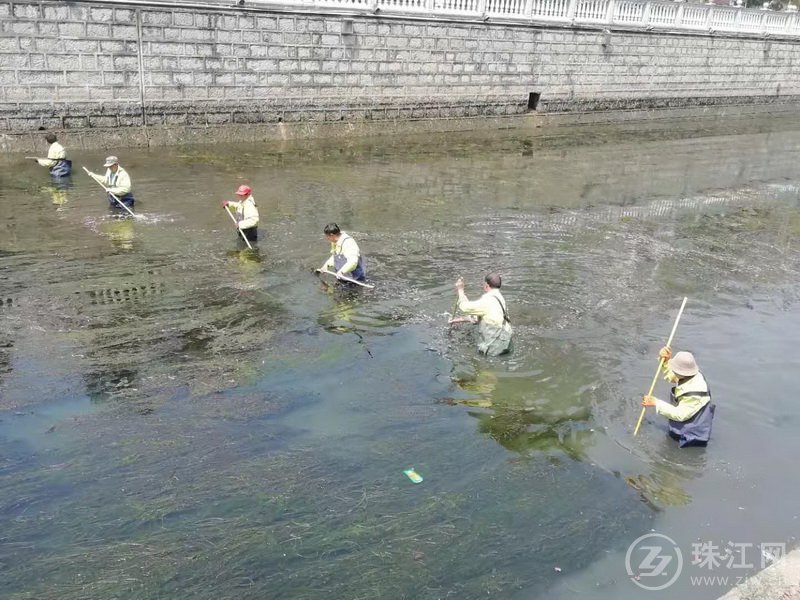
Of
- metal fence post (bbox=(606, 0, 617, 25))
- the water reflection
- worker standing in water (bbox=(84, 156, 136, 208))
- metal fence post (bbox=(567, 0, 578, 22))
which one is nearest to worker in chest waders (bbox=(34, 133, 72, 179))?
the water reflection

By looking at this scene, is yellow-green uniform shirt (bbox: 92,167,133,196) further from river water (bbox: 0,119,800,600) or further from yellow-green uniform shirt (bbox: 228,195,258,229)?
yellow-green uniform shirt (bbox: 228,195,258,229)

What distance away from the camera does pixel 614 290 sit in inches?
451

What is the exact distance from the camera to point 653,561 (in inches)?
224

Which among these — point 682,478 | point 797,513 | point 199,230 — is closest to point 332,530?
point 682,478

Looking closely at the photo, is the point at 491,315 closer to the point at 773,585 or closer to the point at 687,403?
the point at 687,403

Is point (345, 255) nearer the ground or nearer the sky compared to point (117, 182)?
nearer the ground

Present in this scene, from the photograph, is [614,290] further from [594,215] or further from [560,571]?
[560,571]

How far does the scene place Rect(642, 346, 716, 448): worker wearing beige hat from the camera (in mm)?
6867

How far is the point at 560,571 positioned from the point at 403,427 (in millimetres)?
2305

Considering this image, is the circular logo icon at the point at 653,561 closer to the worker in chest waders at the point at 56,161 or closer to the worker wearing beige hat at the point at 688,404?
the worker wearing beige hat at the point at 688,404

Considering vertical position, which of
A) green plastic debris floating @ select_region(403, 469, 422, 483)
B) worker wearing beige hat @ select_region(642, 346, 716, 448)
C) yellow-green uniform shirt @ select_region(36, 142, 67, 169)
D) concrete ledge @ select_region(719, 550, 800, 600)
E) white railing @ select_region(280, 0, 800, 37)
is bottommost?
green plastic debris floating @ select_region(403, 469, 422, 483)

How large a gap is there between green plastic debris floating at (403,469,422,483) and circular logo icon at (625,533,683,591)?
6.21ft

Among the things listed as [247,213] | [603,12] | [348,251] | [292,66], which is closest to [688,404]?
[348,251]

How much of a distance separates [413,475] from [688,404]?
2.87 m
